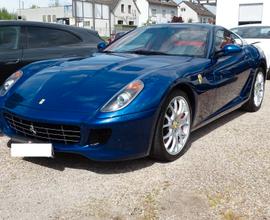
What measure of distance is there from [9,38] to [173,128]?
283cm

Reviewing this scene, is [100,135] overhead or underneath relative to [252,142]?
overhead

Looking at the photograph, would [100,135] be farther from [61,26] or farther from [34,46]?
[61,26]

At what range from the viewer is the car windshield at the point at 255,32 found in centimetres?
1027

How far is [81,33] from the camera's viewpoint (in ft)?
21.6

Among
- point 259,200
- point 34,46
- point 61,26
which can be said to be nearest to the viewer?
point 259,200

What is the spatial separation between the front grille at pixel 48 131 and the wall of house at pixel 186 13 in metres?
83.2

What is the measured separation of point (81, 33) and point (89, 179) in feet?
11.7

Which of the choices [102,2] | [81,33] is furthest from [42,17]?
[81,33]

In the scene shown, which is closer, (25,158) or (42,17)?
(25,158)

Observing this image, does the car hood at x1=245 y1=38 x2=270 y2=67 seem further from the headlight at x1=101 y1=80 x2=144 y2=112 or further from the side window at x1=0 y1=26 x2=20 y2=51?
the headlight at x1=101 y1=80 x2=144 y2=112

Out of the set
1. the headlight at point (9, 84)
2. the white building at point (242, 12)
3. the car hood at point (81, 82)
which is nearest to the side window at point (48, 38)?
the headlight at point (9, 84)

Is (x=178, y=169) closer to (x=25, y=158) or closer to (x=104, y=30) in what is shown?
(x=25, y=158)

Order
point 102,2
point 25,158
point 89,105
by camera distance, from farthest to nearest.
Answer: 1. point 102,2
2. point 25,158
3. point 89,105

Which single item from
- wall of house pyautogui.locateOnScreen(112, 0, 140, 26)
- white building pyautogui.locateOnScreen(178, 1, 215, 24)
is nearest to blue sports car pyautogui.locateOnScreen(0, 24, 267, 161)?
wall of house pyautogui.locateOnScreen(112, 0, 140, 26)
